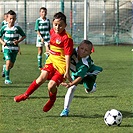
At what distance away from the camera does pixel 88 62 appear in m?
8.38

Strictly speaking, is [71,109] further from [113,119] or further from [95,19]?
[95,19]

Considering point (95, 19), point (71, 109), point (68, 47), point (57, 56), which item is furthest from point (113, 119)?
point (95, 19)

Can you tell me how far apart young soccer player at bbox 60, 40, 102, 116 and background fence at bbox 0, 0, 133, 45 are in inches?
849

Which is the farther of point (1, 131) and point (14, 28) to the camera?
point (14, 28)

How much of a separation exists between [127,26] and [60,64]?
23.1 m

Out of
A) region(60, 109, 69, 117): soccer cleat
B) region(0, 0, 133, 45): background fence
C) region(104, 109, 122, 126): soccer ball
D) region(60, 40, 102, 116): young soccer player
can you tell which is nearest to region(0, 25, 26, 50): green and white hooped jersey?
region(60, 40, 102, 116): young soccer player

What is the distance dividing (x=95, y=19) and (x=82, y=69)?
75.3ft

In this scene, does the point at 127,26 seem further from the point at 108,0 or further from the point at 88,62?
the point at 88,62

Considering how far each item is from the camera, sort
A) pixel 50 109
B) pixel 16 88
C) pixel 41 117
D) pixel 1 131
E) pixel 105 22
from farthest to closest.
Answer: pixel 105 22 → pixel 16 88 → pixel 50 109 → pixel 41 117 → pixel 1 131

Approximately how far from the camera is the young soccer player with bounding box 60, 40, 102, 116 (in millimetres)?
8229

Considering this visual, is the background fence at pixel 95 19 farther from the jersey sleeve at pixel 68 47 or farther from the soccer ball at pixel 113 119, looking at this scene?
the soccer ball at pixel 113 119

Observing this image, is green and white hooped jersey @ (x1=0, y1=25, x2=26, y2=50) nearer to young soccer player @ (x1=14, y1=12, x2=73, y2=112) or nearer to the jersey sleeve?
young soccer player @ (x1=14, y1=12, x2=73, y2=112)

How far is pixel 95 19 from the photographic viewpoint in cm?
3098

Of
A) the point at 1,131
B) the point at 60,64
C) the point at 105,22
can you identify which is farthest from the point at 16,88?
the point at 105,22
